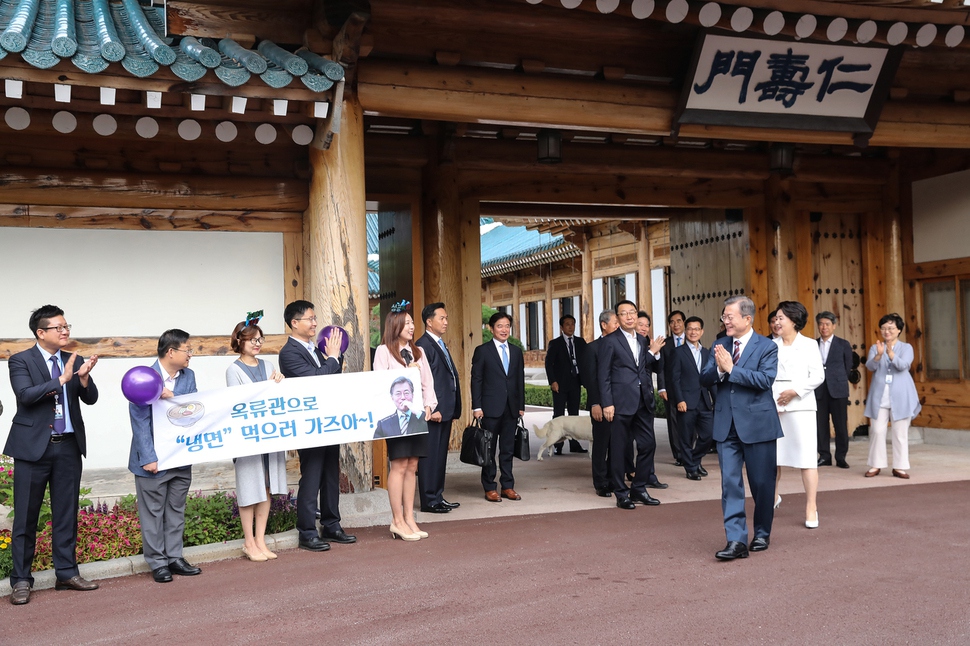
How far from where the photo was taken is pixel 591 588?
4879 mm

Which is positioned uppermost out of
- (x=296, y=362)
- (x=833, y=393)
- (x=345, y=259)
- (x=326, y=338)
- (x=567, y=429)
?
(x=345, y=259)

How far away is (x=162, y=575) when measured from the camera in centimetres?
532

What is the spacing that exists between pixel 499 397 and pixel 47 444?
398 centimetres


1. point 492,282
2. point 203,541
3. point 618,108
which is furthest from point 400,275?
point 492,282

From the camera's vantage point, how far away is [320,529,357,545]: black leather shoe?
6.24 metres

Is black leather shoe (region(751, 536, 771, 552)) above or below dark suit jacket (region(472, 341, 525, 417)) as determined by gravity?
below

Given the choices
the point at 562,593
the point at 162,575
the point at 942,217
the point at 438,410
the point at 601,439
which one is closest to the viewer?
the point at 562,593

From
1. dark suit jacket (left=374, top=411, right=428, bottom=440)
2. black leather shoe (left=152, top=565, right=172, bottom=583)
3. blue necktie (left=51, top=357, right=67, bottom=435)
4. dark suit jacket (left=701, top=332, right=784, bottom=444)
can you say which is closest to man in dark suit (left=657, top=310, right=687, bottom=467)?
dark suit jacket (left=701, top=332, right=784, bottom=444)

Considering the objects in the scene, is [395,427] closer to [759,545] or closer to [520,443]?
[520,443]

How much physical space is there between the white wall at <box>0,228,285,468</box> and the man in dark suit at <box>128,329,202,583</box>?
7.70 feet

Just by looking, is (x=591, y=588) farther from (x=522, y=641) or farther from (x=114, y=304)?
(x=114, y=304)

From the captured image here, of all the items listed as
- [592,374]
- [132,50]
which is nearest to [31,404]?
[132,50]

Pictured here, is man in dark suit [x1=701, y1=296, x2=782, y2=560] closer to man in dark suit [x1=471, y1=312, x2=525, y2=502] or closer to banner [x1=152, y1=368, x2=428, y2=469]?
banner [x1=152, y1=368, x2=428, y2=469]

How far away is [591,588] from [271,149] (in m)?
5.27
